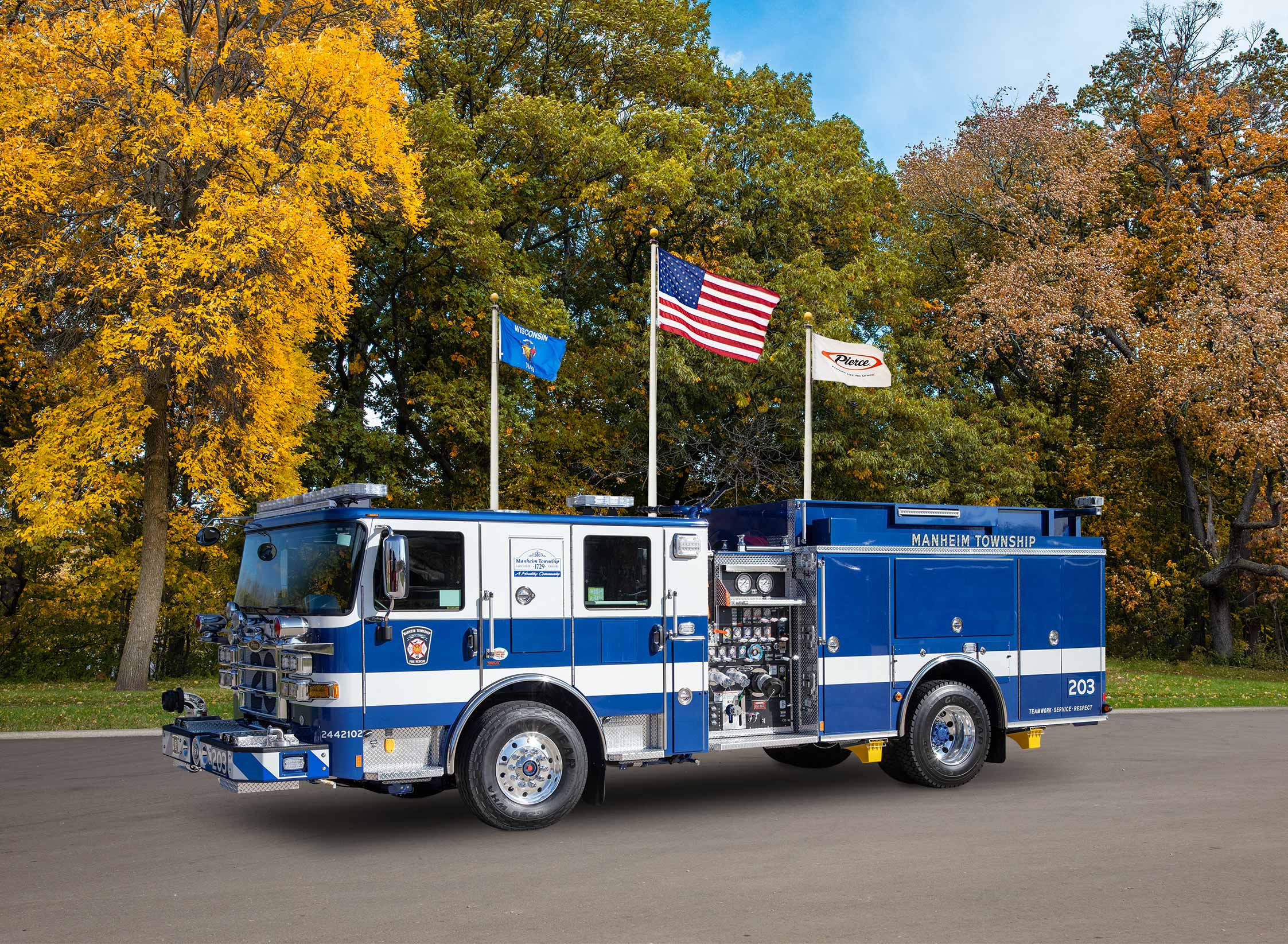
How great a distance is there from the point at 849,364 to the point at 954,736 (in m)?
7.50

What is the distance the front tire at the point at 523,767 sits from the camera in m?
9.39

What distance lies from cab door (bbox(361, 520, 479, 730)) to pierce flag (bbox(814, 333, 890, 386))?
9527mm

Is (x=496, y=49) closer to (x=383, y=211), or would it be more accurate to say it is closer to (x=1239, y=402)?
(x=383, y=211)

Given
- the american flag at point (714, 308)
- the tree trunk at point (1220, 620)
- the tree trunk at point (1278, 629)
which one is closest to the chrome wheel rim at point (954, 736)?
the american flag at point (714, 308)

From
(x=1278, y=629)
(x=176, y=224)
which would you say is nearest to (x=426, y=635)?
(x=176, y=224)

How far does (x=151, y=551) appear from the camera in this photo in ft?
74.9

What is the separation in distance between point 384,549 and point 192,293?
13.4 metres

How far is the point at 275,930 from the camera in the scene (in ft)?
22.5

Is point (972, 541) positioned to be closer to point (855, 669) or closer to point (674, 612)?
point (855, 669)

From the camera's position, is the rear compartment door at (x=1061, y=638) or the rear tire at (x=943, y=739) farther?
the rear compartment door at (x=1061, y=638)

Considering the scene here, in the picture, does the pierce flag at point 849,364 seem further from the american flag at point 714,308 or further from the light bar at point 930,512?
the light bar at point 930,512

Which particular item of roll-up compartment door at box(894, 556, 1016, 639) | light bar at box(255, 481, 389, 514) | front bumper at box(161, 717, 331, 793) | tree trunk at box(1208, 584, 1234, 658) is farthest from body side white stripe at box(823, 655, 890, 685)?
tree trunk at box(1208, 584, 1234, 658)

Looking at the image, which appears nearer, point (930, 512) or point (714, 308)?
point (930, 512)

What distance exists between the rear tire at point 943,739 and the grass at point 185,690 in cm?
937
